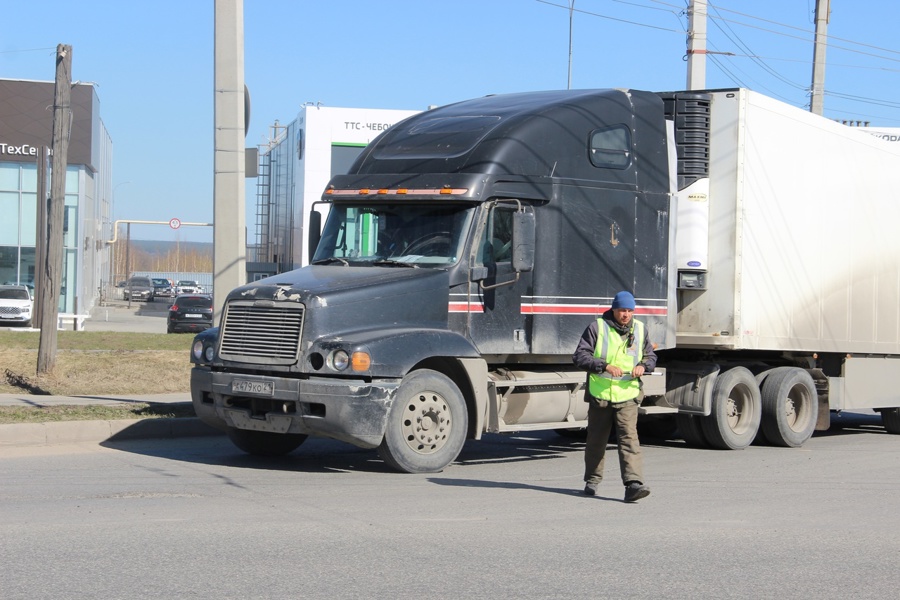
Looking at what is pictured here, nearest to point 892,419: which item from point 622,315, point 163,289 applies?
point 622,315

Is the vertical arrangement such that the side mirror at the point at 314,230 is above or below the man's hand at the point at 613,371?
above

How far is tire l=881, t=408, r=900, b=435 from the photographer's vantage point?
16766 mm

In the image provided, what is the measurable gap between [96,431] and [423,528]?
19.2 ft

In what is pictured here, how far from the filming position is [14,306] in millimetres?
40812

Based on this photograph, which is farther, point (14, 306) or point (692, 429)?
point (14, 306)

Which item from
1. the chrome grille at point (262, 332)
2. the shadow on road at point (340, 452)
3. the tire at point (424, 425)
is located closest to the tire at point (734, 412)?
the shadow on road at point (340, 452)

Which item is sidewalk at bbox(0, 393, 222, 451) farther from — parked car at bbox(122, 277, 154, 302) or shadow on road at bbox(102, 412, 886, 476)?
parked car at bbox(122, 277, 154, 302)

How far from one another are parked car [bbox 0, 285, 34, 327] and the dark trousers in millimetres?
34629

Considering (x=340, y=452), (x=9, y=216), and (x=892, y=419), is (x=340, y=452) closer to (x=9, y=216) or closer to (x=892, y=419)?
(x=892, y=419)


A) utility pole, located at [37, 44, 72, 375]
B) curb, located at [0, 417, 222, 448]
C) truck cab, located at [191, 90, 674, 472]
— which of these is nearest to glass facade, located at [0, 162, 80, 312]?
utility pole, located at [37, 44, 72, 375]

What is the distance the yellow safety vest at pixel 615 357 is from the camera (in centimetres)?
927

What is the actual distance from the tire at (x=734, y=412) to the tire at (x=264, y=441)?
4840 mm

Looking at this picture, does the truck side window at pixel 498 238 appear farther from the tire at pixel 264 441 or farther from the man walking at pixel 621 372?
the tire at pixel 264 441

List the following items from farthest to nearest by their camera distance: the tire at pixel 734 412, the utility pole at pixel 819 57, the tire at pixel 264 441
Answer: the utility pole at pixel 819 57, the tire at pixel 734 412, the tire at pixel 264 441
